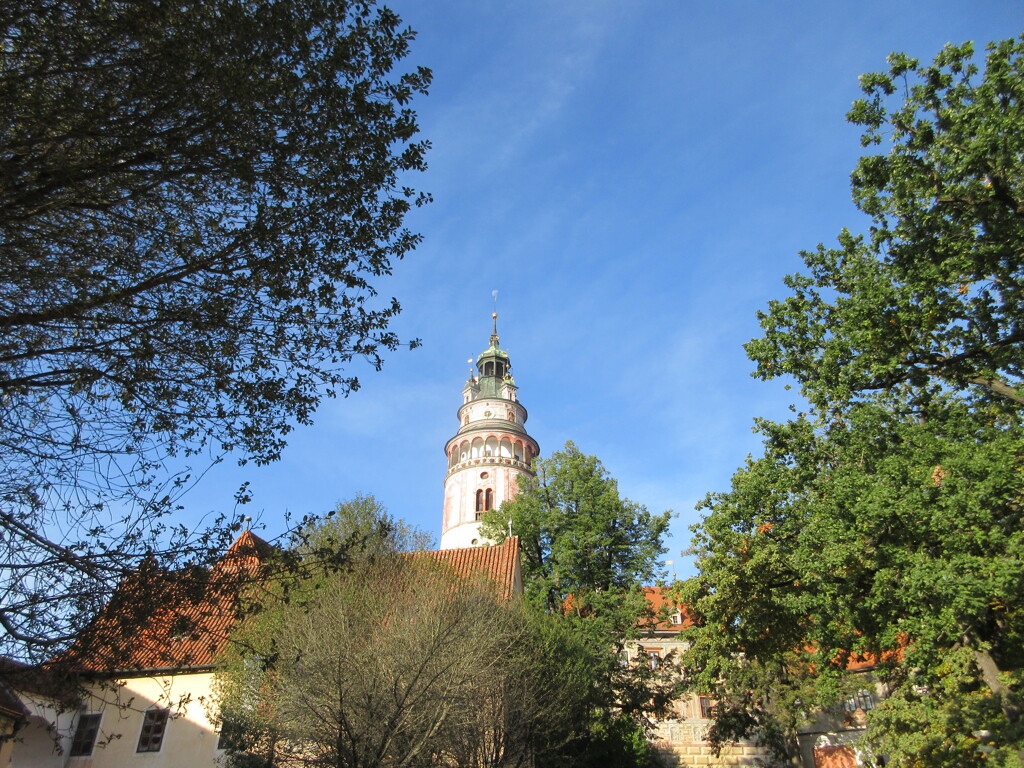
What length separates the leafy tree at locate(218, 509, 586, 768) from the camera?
Answer: 12102mm

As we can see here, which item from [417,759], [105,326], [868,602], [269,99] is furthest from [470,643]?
[269,99]

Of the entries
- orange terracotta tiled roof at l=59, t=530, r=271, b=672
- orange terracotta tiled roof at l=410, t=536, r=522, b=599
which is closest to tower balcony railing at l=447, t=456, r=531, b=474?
orange terracotta tiled roof at l=410, t=536, r=522, b=599

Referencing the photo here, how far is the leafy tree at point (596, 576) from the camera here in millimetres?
20578

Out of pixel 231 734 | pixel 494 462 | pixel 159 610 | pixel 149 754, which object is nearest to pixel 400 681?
pixel 159 610

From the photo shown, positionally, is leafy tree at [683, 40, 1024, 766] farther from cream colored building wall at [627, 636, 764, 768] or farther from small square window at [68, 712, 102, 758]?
small square window at [68, 712, 102, 758]

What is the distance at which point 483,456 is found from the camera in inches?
1855

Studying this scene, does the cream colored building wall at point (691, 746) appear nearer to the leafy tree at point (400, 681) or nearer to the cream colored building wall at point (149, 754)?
the leafy tree at point (400, 681)

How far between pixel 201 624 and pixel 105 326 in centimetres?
285

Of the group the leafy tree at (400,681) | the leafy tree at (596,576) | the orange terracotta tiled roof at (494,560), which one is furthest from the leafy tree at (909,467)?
the orange terracotta tiled roof at (494,560)

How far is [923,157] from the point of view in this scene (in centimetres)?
1303

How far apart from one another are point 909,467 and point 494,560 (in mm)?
14322

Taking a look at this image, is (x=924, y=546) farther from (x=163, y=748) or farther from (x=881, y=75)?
(x=163, y=748)

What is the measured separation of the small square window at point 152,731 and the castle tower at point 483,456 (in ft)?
77.3

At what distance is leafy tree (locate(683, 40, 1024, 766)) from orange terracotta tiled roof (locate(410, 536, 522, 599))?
7.89 meters
